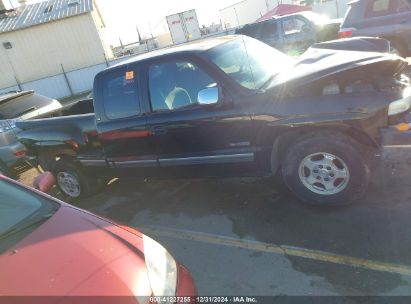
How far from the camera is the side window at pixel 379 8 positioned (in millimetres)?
8584

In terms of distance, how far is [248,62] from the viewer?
15.5ft

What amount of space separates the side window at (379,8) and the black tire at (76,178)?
676cm

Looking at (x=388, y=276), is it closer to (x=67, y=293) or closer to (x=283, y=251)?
(x=283, y=251)

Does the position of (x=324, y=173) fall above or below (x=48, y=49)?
below

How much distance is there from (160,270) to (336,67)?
8.48 feet

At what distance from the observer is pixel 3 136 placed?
25.6 ft

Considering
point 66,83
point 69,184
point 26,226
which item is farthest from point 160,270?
point 66,83

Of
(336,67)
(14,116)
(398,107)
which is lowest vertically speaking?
(398,107)

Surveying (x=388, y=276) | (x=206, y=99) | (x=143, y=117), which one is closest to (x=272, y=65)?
(x=206, y=99)

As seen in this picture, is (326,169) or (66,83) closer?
(326,169)

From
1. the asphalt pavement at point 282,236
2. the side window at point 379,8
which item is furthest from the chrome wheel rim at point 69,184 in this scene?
the side window at point 379,8

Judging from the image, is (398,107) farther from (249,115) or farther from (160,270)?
(160,270)

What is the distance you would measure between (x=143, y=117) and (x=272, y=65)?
1.66 meters

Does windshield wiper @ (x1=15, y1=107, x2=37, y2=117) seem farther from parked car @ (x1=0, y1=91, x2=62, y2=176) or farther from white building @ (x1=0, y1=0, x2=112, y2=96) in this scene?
white building @ (x1=0, y1=0, x2=112, y2=96)
